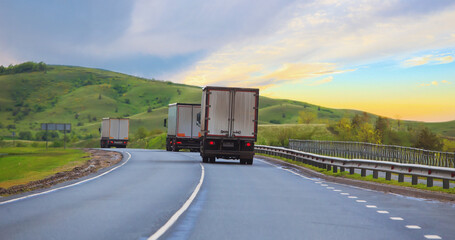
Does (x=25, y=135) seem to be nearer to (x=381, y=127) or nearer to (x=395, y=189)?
(x=381, y=127)

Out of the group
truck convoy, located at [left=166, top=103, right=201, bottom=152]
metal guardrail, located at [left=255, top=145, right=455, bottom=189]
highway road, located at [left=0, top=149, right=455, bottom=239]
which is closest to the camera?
highway road, located at [left=0, top=149, right=455, bottom=239]

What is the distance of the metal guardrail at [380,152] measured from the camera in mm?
35156

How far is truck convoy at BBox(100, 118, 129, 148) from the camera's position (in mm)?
70188

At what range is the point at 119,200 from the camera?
13.6 m

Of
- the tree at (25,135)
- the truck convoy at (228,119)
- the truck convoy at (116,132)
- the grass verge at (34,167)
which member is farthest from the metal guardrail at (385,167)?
the tree at (25,135)

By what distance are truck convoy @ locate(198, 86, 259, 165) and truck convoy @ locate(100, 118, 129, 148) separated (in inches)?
1581

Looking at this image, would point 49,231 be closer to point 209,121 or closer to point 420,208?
point 420,208

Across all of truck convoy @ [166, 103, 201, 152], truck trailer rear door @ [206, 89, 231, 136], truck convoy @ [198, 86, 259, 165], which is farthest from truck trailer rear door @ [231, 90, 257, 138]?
truck convoy @ [166, 103, 201, 152]

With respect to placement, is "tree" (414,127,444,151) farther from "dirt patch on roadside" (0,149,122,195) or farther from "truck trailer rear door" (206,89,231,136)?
"dirt patch on roadside" (0,149,122,195)

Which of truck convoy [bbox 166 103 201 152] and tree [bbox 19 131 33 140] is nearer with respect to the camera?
truck convoy [bbox 166 103 201 152]

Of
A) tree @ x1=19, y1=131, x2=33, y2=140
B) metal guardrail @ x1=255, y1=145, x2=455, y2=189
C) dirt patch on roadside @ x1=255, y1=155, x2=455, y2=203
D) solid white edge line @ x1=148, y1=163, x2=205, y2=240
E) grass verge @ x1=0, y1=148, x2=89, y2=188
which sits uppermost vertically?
tree @ x1=19, y1=131, x2=33, y2=140

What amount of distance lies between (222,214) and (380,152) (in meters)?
32.8

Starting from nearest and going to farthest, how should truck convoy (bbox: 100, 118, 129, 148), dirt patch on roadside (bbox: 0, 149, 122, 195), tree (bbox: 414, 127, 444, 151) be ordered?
dirt patch on roadside (bbox: 0, 149, 122, 195)
truck convoy (bbox: 100, 118, 129, 148)
tree (bbox: 414, 127, 444, 151)

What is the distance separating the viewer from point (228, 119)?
3128 cm
